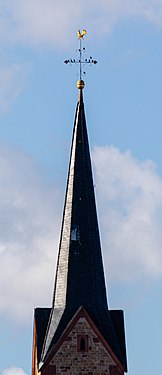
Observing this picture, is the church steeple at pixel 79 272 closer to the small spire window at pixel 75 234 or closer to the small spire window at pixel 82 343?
the small spire window at pixel 75 234

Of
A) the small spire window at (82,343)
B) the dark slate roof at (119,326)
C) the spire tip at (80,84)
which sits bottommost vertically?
the small spire window at (82,343)

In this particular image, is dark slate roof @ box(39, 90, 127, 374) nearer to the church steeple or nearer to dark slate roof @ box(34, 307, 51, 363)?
the church steeple

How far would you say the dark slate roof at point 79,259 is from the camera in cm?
7438

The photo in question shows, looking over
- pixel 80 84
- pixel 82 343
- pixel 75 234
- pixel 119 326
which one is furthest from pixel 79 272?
pixel 80 84

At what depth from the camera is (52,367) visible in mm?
72938

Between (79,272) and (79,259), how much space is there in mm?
697

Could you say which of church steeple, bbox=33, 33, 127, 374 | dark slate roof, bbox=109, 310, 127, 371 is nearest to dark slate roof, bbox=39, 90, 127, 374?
church steeple, bbox=33, 33, 127, 374

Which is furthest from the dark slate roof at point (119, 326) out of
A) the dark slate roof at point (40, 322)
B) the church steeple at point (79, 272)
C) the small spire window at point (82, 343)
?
the dark slate roof at point (40, 322)

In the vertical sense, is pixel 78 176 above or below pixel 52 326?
above

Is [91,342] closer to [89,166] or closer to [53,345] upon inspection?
[53,345]

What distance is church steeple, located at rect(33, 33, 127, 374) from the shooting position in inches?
2921

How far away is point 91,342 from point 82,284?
3068 millimetres

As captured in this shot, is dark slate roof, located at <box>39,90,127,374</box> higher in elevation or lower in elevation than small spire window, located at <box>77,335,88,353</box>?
higher

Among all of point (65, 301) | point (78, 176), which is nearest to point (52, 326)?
point (65, 301)
